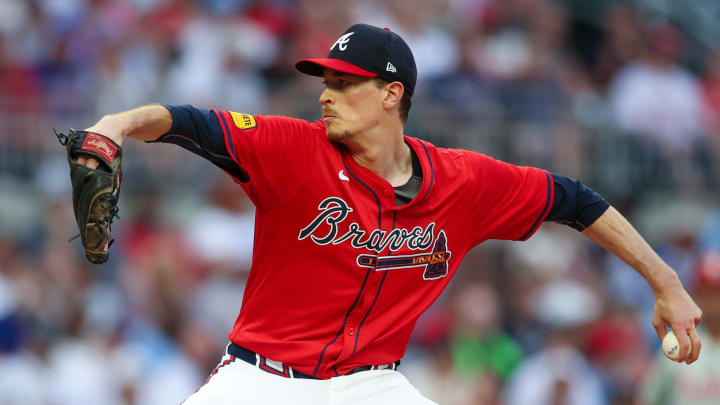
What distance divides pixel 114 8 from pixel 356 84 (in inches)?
265

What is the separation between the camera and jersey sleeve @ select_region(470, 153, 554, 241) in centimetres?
495

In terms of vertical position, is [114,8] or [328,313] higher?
[114,8]

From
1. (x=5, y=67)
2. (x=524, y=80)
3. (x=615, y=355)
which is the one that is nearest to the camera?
(x=615, y=355)

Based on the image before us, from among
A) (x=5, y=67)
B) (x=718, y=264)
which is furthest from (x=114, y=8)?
(x=718, y=264)

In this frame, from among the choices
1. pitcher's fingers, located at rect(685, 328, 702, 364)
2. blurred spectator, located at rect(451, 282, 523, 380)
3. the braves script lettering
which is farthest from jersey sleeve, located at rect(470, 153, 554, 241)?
blurred spectator, located at rect(451, 282, 523, 380)

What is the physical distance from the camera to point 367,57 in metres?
4.59

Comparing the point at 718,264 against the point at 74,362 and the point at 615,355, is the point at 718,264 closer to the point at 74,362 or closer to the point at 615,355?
the point at 615,355

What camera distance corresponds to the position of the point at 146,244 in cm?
930

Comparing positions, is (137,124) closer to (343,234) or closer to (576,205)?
(343,234)

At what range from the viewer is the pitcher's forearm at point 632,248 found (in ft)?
16.2

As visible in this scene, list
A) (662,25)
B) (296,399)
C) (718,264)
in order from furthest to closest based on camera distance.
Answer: (662,25)
(718,264)
(296,399)

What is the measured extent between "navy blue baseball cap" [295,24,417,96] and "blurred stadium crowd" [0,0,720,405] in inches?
165

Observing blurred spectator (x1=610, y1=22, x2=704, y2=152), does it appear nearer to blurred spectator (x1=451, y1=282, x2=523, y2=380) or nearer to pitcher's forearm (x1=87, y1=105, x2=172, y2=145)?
blurred spectator (x1=451, y1=282, x2=523, y2=380)

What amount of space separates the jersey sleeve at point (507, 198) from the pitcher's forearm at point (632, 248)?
10.7 inches
